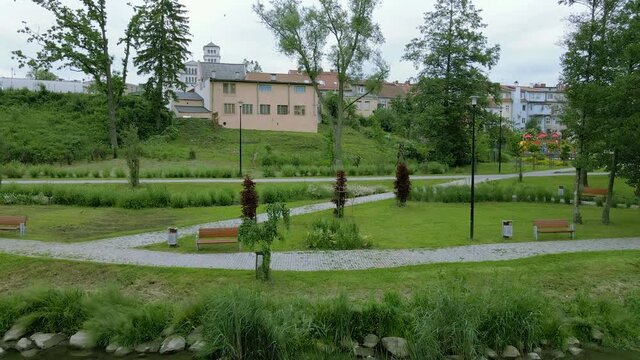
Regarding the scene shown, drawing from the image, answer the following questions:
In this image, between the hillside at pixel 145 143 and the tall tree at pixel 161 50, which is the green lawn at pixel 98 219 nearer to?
the hillside at pixel 145 143

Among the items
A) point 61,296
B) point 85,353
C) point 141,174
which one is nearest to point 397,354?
point 85,353

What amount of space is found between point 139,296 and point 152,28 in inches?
1867

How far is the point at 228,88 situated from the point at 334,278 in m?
49.6

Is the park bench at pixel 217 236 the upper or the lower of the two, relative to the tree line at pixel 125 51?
lower

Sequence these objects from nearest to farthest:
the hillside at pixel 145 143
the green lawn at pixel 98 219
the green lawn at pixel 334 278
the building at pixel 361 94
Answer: the green lawn at pixel 334 278, the green lawn at pixel 98 219, the hillside at pixel 145 143, the building at pixel 361 94

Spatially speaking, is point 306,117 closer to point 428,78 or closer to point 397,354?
point 428,78

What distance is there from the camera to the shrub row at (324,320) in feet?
28.2

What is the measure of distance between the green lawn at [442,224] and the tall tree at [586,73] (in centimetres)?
223

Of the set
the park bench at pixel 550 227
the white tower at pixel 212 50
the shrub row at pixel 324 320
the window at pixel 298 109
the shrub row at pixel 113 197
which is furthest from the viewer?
the white tower at pixel 212 50

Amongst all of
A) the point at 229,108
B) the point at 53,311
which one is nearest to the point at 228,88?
the point at 229,108

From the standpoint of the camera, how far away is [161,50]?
172 ft

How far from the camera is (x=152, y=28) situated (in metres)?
52.4

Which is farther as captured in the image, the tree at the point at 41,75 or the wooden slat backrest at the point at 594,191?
the tree at the point at 41,75

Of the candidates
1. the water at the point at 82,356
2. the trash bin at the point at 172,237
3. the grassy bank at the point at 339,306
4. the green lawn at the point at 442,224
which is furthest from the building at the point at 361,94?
the water at the point at 82,356
